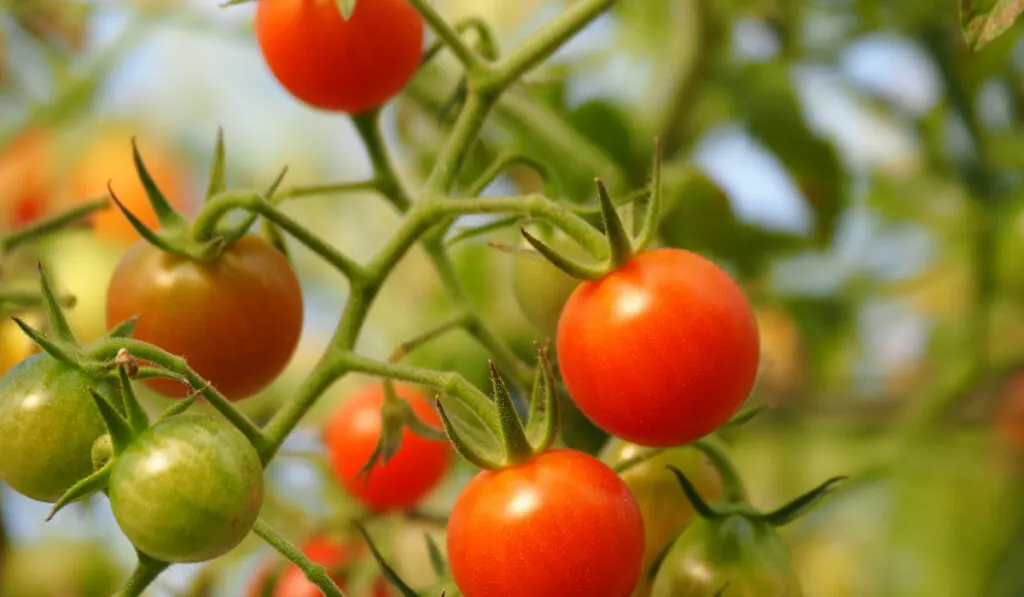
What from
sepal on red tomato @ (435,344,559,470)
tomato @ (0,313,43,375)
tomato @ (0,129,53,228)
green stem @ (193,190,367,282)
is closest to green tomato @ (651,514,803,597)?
sepal on red tomato @ (435,344,559,470)

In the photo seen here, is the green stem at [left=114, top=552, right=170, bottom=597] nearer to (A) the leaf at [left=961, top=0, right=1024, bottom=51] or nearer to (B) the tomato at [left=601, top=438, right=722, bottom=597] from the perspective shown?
(B) the tomato at [left=601, top=438, right=722, bottom=597]

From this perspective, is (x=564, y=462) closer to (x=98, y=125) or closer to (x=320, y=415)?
(x=320, y=415)

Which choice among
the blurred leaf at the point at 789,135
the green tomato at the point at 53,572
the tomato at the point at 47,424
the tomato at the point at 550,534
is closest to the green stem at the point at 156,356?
the tomato at the point at 47,424

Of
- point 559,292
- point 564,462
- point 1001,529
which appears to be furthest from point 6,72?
point 1001,529

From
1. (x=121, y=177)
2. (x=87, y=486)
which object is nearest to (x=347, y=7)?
(x=87, y=486)

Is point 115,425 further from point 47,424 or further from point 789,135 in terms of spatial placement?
point 789,135
